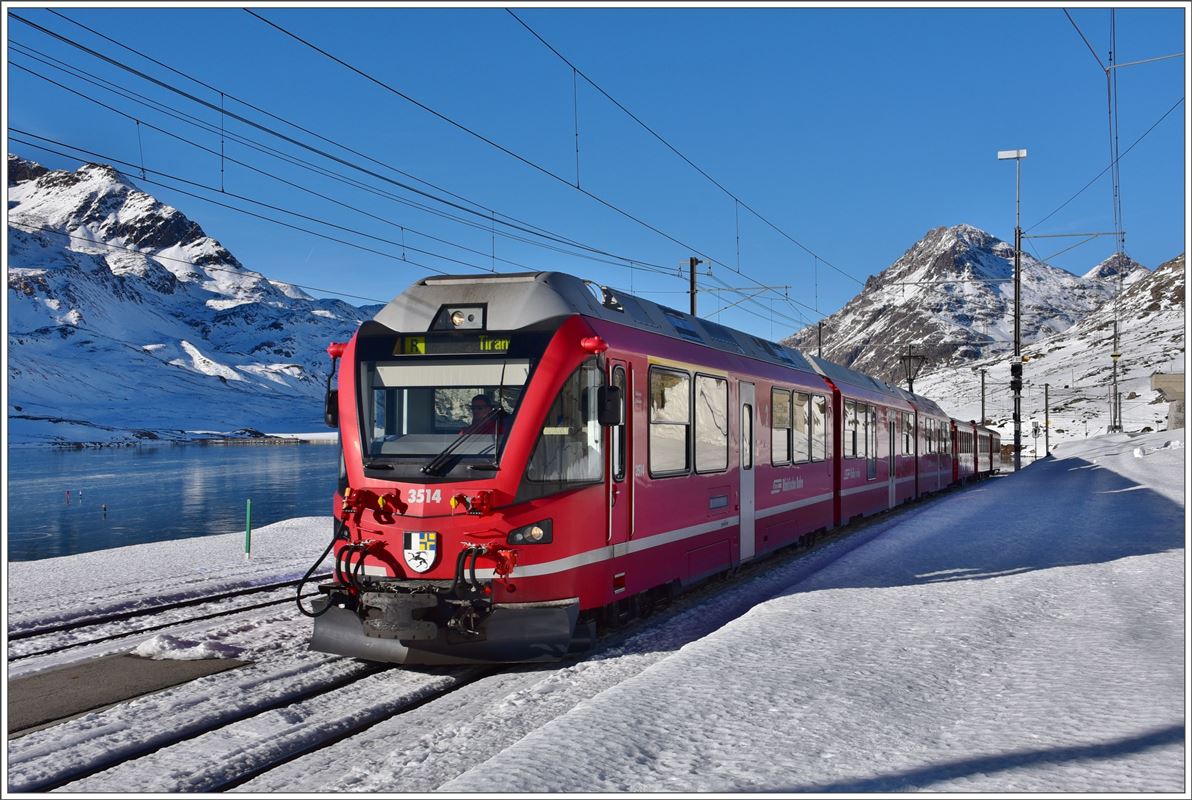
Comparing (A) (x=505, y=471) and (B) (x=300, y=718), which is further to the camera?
(A) (x=505, y=471)

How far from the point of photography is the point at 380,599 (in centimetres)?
851

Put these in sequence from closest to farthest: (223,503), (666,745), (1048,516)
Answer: (666,745), (1048,516), (223,503)

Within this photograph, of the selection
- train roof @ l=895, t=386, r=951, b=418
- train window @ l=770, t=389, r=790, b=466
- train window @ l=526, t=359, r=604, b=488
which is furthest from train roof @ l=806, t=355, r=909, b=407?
train window @ l=526, t=359, r=604, b=488

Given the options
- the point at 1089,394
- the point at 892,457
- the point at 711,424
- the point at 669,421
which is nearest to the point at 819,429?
the point at 711,424

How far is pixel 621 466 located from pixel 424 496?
82.4 inches

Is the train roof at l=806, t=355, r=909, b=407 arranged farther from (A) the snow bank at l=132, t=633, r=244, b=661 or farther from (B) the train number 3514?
(A) the snow bank at l=132, t=633, r=244, b=661

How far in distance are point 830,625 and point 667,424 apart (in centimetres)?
288

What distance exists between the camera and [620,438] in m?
9.91

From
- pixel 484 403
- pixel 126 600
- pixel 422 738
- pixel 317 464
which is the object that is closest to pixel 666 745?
pixel 422 738

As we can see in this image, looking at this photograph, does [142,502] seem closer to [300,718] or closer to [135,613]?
[135,613]

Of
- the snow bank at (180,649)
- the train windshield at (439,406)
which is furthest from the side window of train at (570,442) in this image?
the snow bank at (180,649)

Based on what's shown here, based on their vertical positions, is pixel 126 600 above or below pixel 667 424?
below

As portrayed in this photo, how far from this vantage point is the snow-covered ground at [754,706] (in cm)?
546

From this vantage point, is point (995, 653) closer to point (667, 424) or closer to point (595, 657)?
point (595, 657)
